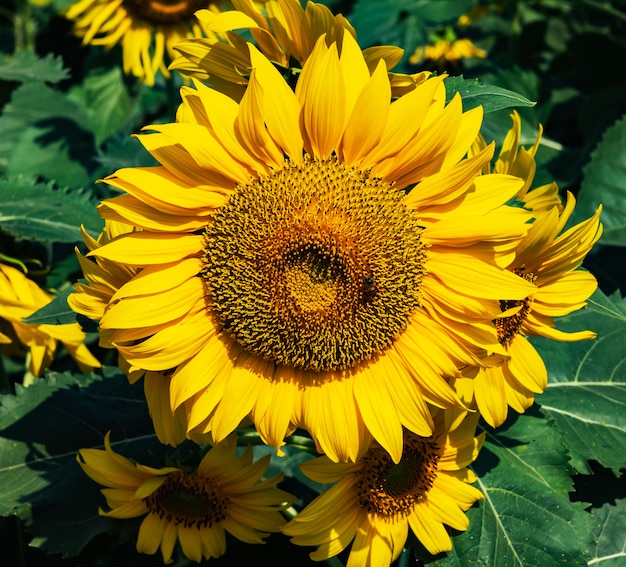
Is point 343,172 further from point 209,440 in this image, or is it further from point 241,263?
point 209,440

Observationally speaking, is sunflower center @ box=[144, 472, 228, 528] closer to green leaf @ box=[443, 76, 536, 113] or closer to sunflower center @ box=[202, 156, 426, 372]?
sunflower center @ box=[202, 156, 426, 372]

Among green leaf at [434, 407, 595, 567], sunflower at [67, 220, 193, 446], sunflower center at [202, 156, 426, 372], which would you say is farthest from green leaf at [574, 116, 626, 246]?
sunflower at [67, 220, 193, 446]

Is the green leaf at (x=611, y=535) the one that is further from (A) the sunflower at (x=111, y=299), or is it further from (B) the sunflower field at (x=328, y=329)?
(A) the sunflower at (x=111, y=299)

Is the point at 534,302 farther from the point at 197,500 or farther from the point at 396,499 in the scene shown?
the point at 197,500

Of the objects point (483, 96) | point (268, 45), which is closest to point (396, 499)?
point (483, 96)

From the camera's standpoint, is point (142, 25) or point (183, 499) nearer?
point (183, 499)

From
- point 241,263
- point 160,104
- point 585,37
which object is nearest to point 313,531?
point 241,263

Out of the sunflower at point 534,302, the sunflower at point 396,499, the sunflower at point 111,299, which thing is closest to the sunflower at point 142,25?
the sunflower at point 111,299
